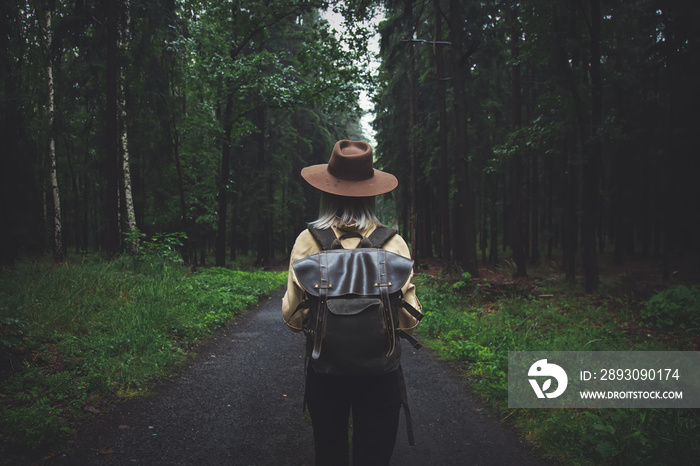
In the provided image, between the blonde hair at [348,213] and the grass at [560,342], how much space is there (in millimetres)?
2815

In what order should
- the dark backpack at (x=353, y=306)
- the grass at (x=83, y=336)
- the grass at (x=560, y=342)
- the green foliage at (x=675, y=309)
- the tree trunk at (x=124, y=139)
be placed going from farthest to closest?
the tree trunk at (x=124, y=139) < the green foliage at (x=675, y=309) < the grass at (x=83, y=336) < the grass at (x=560, y=342) < the dark backpack at (x=353, y=306)

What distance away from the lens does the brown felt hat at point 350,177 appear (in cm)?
221

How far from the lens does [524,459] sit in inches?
131

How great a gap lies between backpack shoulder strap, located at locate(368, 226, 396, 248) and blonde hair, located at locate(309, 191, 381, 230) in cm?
8

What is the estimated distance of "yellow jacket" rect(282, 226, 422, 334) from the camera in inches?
80.3

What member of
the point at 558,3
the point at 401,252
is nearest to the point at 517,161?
the point at 558,3

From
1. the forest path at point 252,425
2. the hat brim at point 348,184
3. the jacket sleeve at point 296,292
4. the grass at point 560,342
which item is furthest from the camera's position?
the forest path at point 252,425

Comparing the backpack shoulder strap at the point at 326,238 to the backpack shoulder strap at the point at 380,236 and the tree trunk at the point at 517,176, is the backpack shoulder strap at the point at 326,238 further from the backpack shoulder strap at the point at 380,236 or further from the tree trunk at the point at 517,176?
the tree trunk at the point at 517,176

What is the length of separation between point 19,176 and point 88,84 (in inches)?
222

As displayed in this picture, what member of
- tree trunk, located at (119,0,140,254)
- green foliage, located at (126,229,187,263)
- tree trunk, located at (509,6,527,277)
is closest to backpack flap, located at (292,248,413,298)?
green foliage, located at (126,229,187,263)

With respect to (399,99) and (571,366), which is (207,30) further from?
(571,366)
